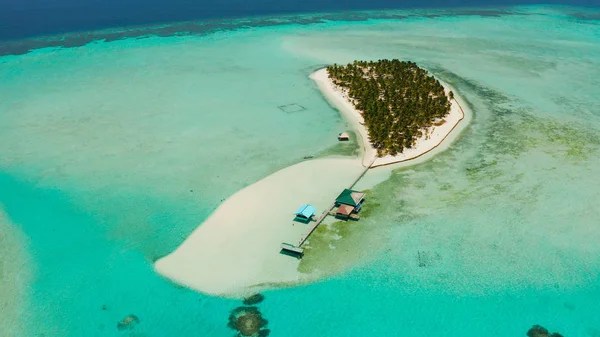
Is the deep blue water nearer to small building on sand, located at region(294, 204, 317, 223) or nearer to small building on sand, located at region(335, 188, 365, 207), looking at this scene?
small building on sand, located at region(294, 204, 317, 223)

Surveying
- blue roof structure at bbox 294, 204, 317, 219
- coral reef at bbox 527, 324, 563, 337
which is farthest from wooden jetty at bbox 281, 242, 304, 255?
coral reef at bbox 527, 324, 563, 337

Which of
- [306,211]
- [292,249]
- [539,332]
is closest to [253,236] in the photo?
[292,249]

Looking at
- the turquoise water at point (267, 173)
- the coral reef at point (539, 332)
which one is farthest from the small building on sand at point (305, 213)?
the coral reef at point (539, 332)

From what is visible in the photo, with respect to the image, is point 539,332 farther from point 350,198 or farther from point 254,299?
point 254,299

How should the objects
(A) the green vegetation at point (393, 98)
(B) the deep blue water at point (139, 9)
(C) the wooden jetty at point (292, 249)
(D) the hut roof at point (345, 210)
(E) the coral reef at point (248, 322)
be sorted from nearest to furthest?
(E) the coral reef at point (248, 322), (C) the wooden jetty at point (292, 249), (D) the hut roof at point (345, 210), (A) the green vegetation at point (393, 98), (B) the deep blue water at point (139, 9)

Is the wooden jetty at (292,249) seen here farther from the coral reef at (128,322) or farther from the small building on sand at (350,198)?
the coral reef at (128,322)

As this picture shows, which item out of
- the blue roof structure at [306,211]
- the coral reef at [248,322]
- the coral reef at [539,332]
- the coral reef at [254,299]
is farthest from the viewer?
the blue roof structure at [306,211]
